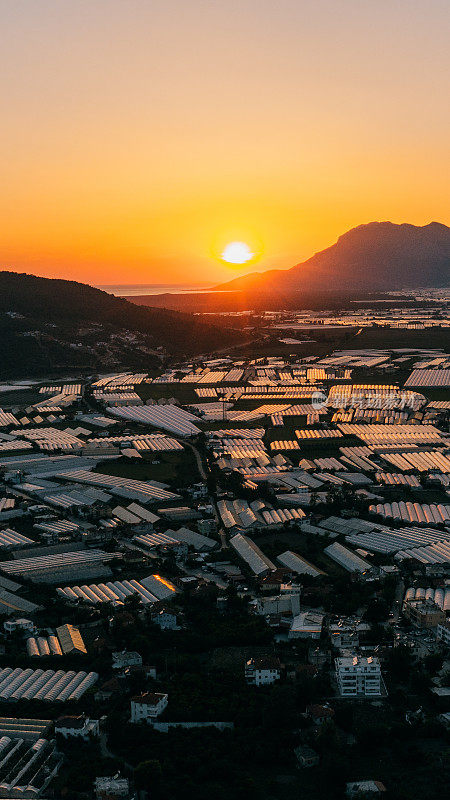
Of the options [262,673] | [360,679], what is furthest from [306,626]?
[360,679]

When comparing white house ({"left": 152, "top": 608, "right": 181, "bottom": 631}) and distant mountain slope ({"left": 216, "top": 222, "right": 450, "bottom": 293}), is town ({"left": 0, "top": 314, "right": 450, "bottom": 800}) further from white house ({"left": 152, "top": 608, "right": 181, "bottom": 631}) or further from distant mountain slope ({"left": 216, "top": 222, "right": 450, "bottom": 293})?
distant mountain slope ({"left": 216, "top": 222, "right": 450, "bottom": 293})

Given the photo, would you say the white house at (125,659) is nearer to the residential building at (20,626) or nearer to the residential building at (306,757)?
the residential building at (20,626)

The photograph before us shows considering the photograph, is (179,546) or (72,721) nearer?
(72,721)

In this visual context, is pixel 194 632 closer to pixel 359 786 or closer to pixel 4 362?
pixel 359 786

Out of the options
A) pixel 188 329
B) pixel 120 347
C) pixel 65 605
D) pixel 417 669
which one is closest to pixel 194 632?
pixel 65 605

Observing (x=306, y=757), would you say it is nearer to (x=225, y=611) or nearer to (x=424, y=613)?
(x=424, y=613)

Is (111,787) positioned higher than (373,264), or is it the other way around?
(373,264)
